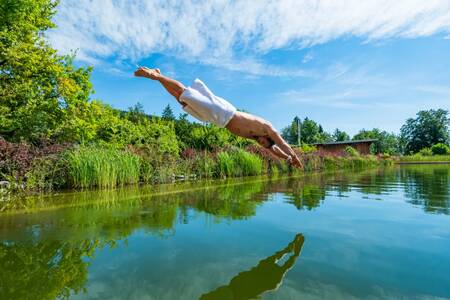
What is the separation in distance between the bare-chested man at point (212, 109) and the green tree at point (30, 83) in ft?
22.4

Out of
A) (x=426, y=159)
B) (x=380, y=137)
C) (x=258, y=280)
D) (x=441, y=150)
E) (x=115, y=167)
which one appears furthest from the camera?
(x=380, y=137)

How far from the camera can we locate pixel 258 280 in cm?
171

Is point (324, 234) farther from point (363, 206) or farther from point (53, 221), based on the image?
point (53, 221)

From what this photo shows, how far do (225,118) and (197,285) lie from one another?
78.0 inches

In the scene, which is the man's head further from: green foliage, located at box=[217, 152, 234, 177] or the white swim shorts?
green foliage, located at box=[217, 152, 234, 177]

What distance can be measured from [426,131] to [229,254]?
212 ft

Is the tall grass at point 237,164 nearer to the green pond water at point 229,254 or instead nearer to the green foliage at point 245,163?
the green foliage at point 245,163

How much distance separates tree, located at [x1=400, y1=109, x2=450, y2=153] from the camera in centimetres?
5141

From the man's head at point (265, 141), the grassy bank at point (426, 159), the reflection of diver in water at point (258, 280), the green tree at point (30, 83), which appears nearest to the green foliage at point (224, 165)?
the green tree at point (30, 83)

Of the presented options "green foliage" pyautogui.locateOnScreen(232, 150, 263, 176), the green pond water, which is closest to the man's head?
the green pond water

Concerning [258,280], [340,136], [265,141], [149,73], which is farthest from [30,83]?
[340,136]

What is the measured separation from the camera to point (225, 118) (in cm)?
323

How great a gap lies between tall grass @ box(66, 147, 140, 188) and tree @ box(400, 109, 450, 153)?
58113 mm

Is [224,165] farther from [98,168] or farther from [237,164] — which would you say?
[98,168]
